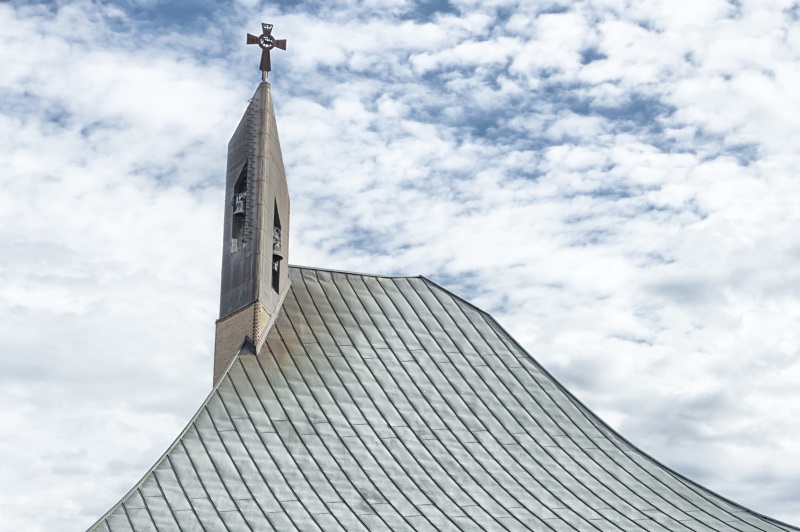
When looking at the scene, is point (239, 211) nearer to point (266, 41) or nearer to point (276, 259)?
point (276, 259)

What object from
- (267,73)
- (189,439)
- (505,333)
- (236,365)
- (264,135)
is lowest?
(189,439)

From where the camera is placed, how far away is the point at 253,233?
2612 cm

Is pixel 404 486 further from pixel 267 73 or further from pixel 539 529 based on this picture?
pixel 267 73

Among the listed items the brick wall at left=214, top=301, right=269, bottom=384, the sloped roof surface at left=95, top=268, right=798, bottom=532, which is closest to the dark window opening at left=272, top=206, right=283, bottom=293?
the sloped roof surface at left=95, top=268, right=798, bottom=532

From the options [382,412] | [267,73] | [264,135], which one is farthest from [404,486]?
[267,73]

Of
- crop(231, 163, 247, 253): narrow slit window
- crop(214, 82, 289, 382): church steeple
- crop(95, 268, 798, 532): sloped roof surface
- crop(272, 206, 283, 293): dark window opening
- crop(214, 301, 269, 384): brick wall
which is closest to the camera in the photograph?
crop(95, 268, 798, 532): sloped roof surface

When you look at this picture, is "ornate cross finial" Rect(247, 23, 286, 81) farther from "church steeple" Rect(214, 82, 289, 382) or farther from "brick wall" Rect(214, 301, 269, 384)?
"brick wall" Rect(214, 301, 269, 384)

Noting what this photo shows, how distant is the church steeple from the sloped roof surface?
71 cm

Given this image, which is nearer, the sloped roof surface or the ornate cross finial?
the sloped roof surface

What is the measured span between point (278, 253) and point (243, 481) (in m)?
7.63

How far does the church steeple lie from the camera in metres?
25.5

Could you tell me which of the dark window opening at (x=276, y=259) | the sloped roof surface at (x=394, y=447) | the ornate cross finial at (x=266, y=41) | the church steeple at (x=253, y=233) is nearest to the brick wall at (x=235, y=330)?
the church steeple at (x=253, y=233)

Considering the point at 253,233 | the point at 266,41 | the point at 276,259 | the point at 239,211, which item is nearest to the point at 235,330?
the point at 253,233

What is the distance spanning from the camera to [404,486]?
2178 centimetres
